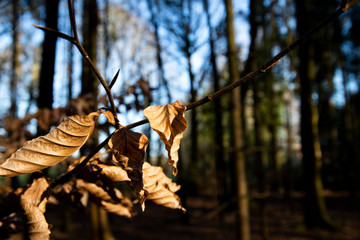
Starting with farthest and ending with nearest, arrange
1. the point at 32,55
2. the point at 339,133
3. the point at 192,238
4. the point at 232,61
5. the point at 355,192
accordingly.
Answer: the point at 339,133
the point at 32,55
the point at 355,192
the point at 192,238
the point at 232,61

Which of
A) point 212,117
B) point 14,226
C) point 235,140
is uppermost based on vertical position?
point 212,117

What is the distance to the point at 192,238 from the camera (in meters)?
8.06

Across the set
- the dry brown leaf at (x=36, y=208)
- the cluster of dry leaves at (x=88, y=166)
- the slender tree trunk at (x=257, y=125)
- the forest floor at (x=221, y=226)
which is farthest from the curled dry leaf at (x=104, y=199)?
the forest floor at (x=221, y=226)

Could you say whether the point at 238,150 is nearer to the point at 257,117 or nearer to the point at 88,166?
the point at 257,117

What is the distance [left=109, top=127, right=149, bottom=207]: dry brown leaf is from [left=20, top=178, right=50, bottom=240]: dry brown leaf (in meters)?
0.26

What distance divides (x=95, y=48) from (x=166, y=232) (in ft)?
20.1

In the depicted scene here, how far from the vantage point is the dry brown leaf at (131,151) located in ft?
1.82

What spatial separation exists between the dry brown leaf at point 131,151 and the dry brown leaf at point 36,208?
26cm

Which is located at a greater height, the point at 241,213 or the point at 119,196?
the point at 119,196

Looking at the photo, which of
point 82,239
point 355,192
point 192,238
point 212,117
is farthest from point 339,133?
point 82,239

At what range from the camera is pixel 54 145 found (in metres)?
0.59

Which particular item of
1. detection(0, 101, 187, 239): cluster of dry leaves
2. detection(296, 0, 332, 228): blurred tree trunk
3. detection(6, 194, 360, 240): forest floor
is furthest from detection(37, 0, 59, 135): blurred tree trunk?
→ detection(296, 0, 332, 228): blurred tree trunk

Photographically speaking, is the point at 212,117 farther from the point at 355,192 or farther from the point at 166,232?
Answer: the point at 355,192

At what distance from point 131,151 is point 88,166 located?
0.21m
